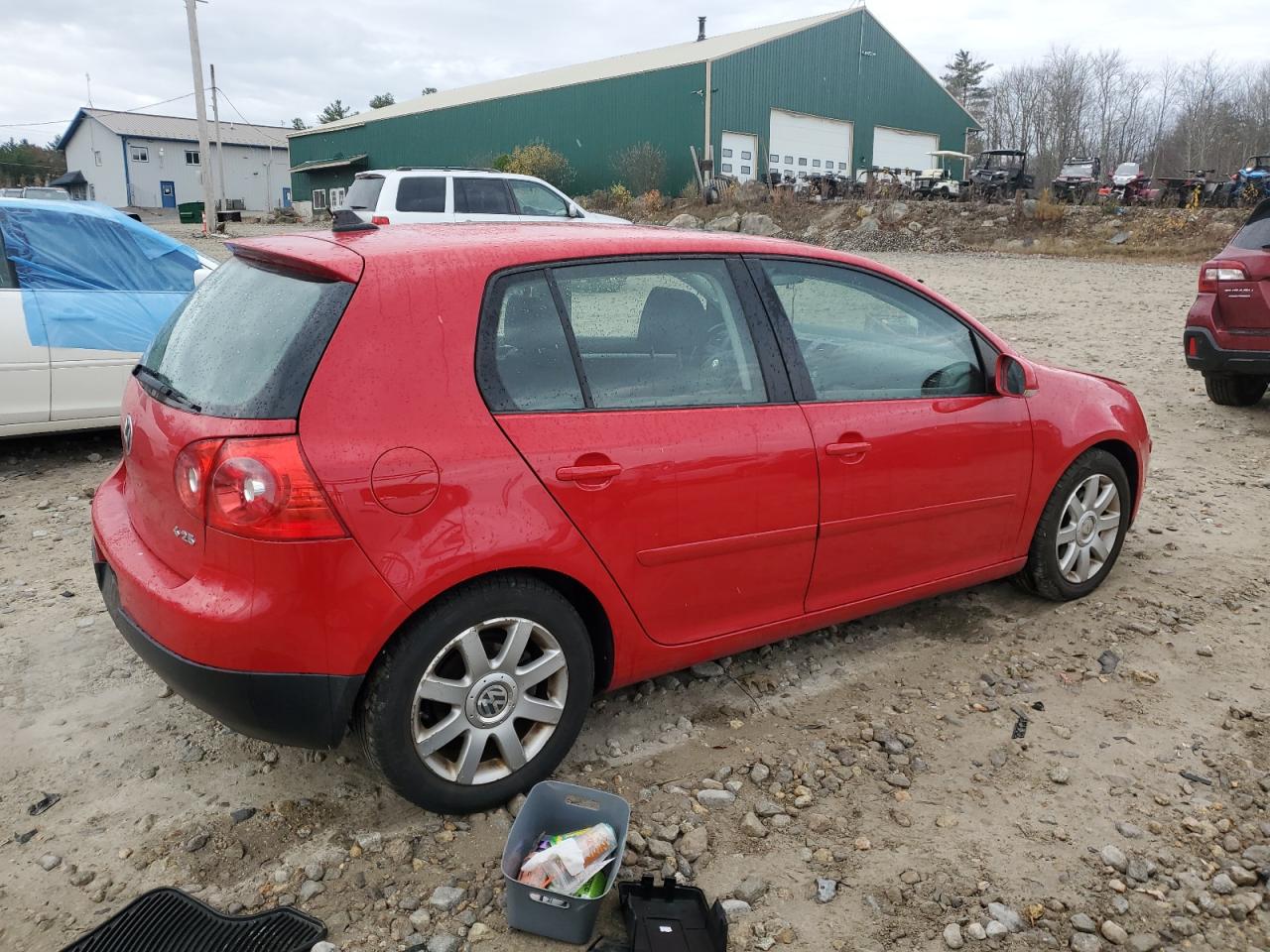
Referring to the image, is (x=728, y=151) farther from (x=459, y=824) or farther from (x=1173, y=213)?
(x=459, y=824)

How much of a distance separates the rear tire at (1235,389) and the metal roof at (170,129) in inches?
2576

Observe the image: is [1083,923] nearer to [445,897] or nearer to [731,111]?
[445,897]

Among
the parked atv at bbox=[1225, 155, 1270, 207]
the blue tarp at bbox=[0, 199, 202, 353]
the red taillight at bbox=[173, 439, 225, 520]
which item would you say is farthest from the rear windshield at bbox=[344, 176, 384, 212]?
the parked atv at bbox=[1225, 155, 1270, 207]

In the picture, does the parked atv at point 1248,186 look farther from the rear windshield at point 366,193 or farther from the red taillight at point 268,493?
the red taillight at point 268,493

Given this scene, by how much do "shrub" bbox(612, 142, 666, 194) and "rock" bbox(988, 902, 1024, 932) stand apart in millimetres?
34061

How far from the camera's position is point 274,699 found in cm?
259

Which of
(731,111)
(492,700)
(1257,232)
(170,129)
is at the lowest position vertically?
(492,700)

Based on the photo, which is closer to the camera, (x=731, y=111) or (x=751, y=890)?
(x=751, y=890)

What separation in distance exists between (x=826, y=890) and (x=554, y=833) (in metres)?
0.74

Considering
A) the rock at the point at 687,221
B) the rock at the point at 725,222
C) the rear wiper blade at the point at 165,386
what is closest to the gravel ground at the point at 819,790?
the rear wiper blade at the point at 165,386

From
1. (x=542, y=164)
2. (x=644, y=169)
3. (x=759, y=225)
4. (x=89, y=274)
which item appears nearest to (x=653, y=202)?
(x=644, y=169)

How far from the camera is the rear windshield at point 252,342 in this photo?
2.58m

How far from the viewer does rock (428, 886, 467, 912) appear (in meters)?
2.59

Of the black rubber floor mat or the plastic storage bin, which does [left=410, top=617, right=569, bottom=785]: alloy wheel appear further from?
the black rubber floor mat
